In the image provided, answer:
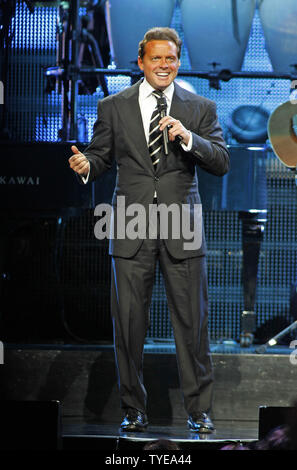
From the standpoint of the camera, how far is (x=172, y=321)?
2924mm

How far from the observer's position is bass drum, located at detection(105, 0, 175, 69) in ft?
13.2

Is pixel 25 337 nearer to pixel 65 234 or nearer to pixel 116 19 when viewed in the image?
pixel 65 234

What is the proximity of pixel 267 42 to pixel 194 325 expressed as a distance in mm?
1833

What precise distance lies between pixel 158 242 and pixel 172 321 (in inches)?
11.7

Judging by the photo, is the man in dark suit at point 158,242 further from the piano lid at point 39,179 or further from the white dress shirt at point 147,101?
the piano lid at point 39,179

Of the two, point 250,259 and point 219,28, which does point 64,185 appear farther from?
point 219,28

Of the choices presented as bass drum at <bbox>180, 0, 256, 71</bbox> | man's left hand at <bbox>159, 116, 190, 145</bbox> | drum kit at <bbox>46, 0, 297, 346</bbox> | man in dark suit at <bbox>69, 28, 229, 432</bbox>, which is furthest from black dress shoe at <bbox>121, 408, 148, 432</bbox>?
Answer: bass drum at <bbox>180, 0, 256, 71</bbox>

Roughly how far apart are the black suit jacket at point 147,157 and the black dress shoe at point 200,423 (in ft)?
1.89

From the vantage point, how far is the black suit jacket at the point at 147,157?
290 centimetres

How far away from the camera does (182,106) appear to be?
9.71 feet

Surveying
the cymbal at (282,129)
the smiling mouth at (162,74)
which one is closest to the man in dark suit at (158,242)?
the smiling mouth at (162,74)

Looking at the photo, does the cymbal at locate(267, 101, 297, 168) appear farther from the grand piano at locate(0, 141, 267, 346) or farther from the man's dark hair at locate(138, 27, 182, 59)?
the man's dark hair at locate(138, 27, 182, 59)

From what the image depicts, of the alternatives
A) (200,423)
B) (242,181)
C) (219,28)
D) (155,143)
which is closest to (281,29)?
(219,28)
